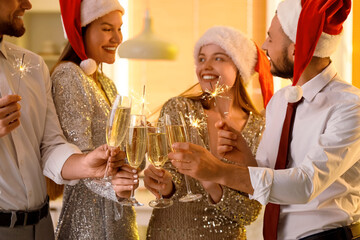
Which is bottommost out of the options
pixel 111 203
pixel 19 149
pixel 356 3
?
pixel 111 203

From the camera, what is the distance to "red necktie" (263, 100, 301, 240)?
197 cm

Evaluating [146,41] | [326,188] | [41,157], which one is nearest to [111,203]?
[41,157]

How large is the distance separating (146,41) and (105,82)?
1.03m

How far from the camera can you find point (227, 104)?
96.0 inches

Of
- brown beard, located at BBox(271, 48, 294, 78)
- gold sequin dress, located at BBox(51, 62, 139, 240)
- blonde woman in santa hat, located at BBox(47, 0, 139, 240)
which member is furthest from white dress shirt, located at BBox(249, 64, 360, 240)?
gold sequin dress, located at BBox(51, 62, 139, 240)

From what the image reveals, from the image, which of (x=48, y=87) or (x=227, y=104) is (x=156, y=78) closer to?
(x=227, y=104)

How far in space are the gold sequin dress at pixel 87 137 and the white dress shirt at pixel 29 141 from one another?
50 mm

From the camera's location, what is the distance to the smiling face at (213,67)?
2.40 m

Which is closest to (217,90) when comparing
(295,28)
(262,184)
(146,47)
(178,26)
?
(295,28)

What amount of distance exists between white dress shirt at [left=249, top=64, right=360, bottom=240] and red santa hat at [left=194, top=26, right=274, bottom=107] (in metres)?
0.43

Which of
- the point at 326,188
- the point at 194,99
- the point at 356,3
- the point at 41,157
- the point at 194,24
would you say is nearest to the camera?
the point at 326,188

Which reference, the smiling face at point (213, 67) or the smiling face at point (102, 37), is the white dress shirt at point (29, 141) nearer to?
A: the smiling face at point (102, 37)

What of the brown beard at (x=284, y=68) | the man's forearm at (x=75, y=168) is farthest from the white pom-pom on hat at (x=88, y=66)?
the brown beard at (x=284, y=68)

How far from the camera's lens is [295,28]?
2.00 m
